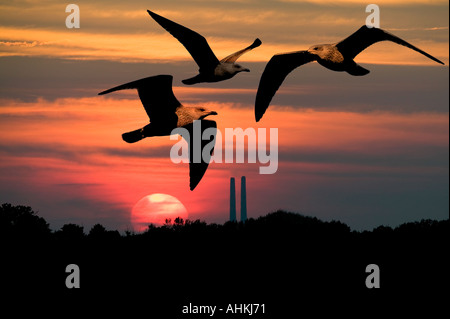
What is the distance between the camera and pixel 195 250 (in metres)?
22.3

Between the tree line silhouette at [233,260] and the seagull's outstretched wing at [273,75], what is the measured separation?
200 inches

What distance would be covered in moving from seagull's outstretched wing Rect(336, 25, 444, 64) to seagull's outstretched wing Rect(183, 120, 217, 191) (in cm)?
339

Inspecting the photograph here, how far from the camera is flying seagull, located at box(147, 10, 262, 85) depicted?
1706 cm

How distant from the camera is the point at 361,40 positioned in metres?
17.9

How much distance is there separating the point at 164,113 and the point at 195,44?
68.3 inches

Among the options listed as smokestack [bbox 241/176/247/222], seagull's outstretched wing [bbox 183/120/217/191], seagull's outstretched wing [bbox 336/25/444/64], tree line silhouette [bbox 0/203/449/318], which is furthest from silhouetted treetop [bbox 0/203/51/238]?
smokestack [bbox 241/176/247/222]

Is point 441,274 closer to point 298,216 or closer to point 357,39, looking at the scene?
point 357,39

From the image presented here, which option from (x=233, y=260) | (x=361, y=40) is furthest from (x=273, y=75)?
(x=233, y=260)

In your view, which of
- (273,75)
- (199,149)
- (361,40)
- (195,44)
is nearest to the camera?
(195,44)

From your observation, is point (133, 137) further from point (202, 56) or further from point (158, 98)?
point (202, 56)

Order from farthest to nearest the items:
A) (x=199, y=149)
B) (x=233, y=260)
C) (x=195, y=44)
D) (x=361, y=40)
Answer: (x=233, y=260) → (x=361, y=40) → (x=199, y=149) → (x=195, y=44)

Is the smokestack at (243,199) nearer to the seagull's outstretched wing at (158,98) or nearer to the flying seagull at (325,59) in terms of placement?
the flying seagull at (325,59)

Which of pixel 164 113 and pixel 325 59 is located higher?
pixel 325 59
